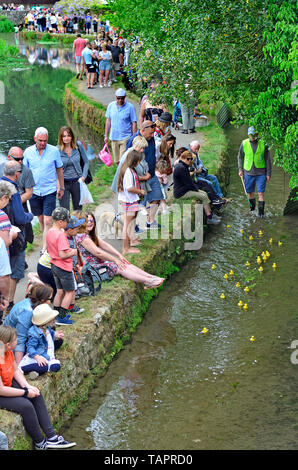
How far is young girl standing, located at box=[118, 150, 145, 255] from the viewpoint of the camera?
934 centimetres

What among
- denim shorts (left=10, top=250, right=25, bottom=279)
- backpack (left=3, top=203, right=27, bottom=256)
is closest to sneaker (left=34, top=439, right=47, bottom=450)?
denim shorts (left=10, top=250, right=25, bottom=279)

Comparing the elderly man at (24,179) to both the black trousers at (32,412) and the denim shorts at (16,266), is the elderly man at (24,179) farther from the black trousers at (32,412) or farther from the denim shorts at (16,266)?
the black trousers at (32,412)

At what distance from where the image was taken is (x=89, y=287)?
8250 mm

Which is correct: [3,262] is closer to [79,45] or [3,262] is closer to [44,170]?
[44,170]

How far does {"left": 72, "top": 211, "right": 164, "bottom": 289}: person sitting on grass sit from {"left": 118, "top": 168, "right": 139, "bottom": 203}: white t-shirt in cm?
89

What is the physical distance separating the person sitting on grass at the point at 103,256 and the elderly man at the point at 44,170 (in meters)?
0.80

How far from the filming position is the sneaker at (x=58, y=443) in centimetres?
613

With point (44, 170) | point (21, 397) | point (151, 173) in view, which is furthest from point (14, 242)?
point (151, 173)

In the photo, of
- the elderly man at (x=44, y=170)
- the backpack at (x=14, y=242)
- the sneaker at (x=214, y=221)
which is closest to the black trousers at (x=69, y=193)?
the elderly man at (x=44, y=170)

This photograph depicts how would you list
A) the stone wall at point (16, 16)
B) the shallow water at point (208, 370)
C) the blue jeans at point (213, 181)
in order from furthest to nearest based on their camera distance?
the stone wall at point (16, 16) → the blue jeans at point (213, 181) → the shallow water at point (208, 370)

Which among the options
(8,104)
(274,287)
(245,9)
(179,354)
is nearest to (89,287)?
(179,354)

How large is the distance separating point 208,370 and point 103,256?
1903 millimetres

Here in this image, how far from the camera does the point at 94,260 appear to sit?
8656 millimetres

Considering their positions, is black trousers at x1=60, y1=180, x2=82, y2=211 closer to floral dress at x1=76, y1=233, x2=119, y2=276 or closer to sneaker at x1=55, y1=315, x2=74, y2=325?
floral dress at x1=76, y1=233, x2=119, y2=276
